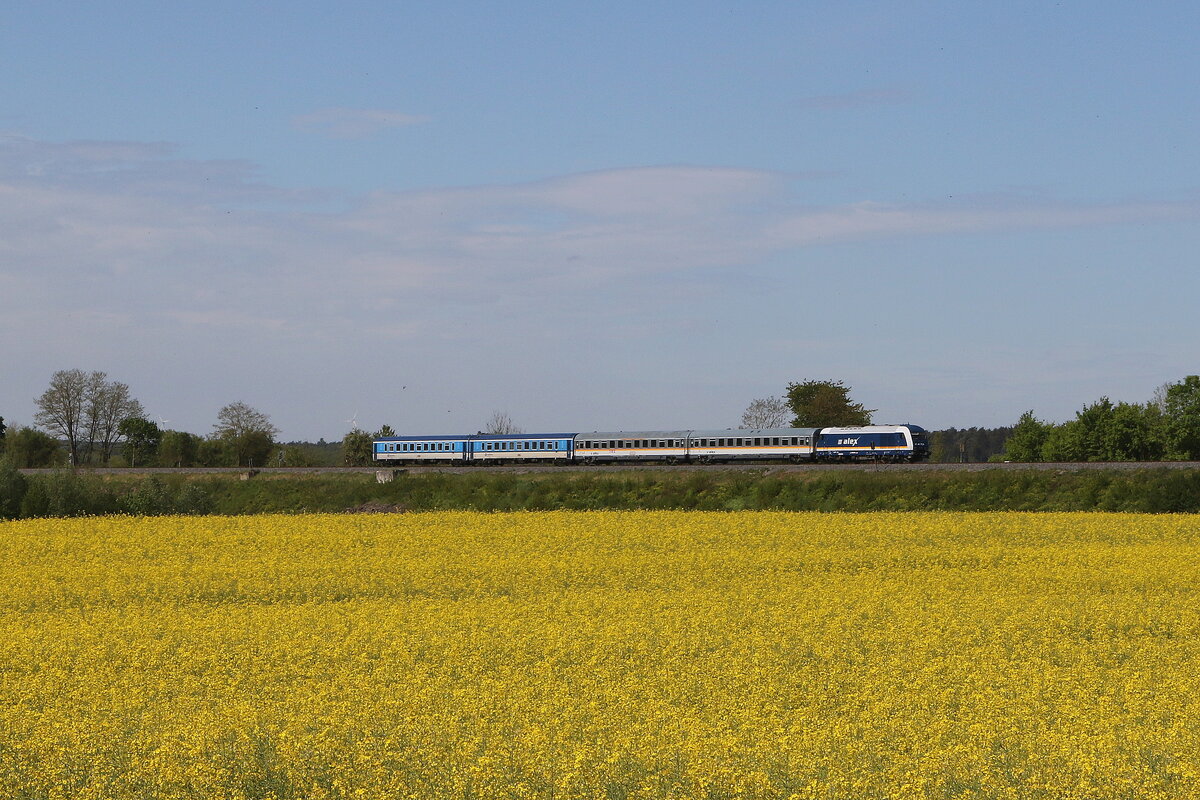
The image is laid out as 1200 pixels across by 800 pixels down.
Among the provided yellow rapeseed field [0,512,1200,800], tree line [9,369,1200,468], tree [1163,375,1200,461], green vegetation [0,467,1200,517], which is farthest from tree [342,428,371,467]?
yellow rapeseed field [0,512,1200,800]

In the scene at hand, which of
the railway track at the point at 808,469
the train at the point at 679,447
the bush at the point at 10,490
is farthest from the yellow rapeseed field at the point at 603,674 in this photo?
the train at the point at 679,447

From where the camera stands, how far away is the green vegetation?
41781 mm

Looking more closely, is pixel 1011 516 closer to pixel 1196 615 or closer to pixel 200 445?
pixel 1196 615

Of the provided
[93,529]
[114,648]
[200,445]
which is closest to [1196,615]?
[114,648]

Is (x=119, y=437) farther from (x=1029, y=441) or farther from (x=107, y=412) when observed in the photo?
(x=1029, y=441)

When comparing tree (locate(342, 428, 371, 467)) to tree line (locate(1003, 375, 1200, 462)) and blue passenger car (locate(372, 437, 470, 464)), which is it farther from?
tree line (locate(1003, 375, 1200, 462))

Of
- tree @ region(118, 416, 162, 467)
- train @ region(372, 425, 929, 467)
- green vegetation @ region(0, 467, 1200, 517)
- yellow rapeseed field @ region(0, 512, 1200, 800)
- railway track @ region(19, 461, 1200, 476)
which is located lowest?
yellow rapeseed field @ region(0, 512, 1200, 800)

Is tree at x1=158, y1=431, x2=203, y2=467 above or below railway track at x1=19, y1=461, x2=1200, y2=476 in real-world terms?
above

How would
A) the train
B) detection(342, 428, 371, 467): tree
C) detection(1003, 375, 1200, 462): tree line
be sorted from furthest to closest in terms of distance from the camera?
detection(342, 428, 371, 467): tree
detection(1003, 375, 1200, 462): tree line
the train

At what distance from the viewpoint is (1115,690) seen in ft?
42.0

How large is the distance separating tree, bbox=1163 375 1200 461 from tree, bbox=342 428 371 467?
66.2 m

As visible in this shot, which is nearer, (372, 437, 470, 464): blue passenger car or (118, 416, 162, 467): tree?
(372, 437, 470, 464): blue passenger car

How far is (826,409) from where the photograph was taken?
354 ft

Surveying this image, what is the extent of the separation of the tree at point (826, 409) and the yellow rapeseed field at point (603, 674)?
3161 inches
